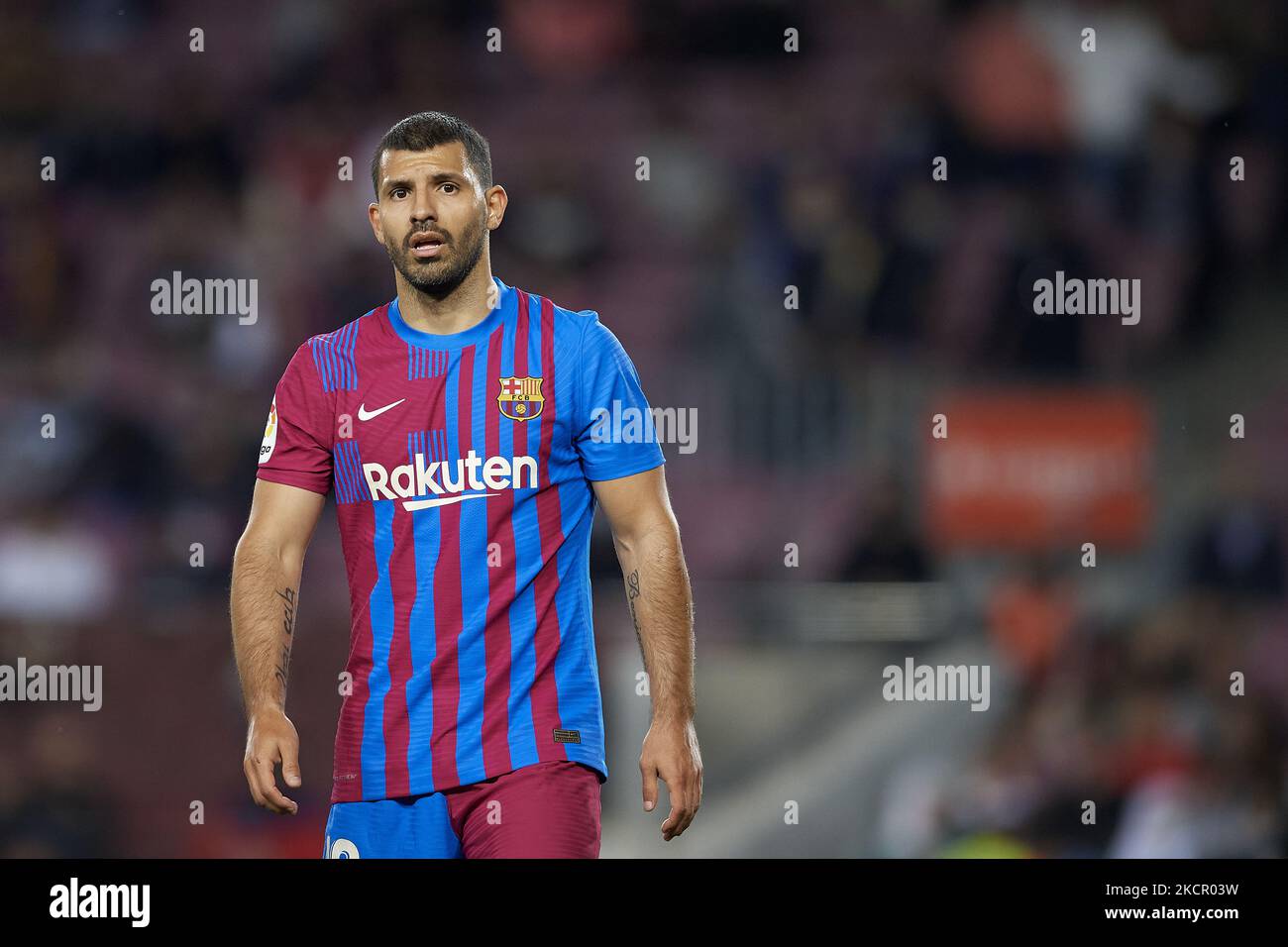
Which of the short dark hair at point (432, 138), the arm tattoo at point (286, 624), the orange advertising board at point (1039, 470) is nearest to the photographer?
the arm tattoo at point (286, 624)

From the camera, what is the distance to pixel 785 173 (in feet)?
27.1

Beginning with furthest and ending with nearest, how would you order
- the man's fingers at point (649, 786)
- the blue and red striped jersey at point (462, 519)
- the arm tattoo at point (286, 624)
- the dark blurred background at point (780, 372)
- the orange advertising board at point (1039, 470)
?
the orange advertising board at point (1039, 470) → the dark blurred background at point (780, 372) → the arm tattoo at point (286, 624) → the blue and red striped jersey at point (462, 519) → the man's fingers at point (649, 786)

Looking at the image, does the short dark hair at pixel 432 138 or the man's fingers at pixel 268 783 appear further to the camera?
the short dark hair at pixel 432 138

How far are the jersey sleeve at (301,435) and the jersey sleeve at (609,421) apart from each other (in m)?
0.53

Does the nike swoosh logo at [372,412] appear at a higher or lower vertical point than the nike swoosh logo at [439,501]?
higher

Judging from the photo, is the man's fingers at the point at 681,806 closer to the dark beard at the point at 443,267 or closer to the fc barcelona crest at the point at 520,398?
the fc barcelona crest at the point at 520,398

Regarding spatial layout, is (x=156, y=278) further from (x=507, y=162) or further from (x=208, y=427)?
(x=507, y=162)

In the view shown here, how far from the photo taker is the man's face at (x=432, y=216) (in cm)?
343

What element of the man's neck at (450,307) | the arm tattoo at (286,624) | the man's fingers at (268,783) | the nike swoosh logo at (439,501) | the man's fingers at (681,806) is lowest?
the man's fingers at (681,806)

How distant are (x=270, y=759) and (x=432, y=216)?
114 centimetres

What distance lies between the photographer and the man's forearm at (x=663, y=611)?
3291mm

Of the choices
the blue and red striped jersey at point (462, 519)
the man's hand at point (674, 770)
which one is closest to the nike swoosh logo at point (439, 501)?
the blue and red striped jersey at point (462, 519)

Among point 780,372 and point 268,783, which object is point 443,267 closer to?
point 268,783
